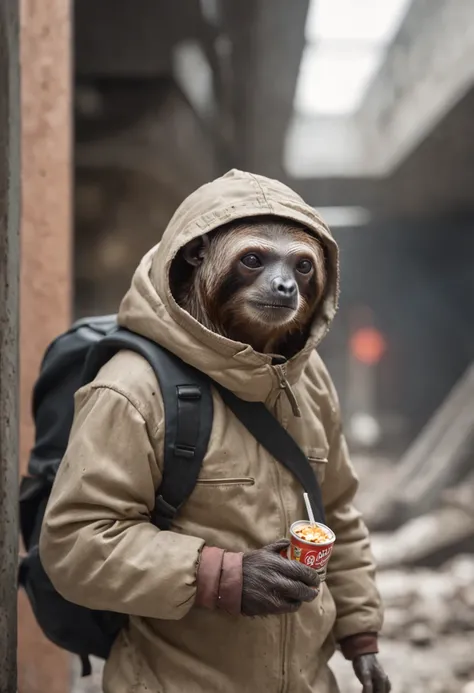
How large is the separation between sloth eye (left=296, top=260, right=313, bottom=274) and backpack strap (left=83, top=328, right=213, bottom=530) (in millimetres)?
320

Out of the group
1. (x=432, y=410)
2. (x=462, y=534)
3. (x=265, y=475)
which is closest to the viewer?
(x=265, y=475)

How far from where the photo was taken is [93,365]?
5.35ft

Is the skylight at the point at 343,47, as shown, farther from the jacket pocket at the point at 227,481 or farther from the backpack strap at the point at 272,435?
the jacket pocket at the point at 227,481

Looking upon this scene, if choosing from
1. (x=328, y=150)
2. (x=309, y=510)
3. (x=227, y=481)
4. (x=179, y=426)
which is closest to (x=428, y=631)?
(x=309, y=510)

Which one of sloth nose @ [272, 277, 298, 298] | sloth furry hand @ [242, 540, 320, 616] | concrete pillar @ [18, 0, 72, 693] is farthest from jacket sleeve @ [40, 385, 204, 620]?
concrete pillar @ [18, 0, 72, 693]

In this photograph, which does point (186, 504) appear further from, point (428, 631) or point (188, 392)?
point (428, 631)

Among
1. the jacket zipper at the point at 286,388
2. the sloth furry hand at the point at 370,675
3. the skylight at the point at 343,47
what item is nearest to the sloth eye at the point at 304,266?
the jacket zipper at the point at 286,388

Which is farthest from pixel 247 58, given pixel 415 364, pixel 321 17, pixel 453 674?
pixel 415 364

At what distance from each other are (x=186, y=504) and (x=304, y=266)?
57 centimetres

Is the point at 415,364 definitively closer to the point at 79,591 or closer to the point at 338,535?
the point at 338,535

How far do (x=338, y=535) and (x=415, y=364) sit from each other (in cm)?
688

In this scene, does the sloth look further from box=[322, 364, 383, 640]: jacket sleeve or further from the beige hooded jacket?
box=[322, 364, 383, 640]: jacket sleeve

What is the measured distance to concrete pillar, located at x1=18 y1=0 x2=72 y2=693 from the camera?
277cm

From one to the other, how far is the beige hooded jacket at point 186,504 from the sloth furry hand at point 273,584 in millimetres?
104
